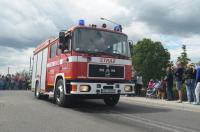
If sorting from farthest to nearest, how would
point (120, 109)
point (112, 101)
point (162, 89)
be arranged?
point (162, 89), point (112, 101), point (120, 109)

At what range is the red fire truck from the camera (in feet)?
43.4

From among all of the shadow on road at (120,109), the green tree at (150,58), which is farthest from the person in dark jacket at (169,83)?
the green tree at (150,58)

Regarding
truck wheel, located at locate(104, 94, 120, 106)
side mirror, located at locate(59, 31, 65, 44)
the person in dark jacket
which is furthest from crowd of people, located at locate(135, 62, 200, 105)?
side mirror, located at locate(59, 31, 65, 44)

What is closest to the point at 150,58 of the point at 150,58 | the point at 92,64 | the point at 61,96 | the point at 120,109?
the point at 150,58

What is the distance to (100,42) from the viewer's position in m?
13.8

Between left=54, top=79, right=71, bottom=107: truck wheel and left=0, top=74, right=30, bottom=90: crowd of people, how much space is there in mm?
23050

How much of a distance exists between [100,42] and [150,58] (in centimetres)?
5429

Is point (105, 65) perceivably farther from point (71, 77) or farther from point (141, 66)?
point (141, 66)

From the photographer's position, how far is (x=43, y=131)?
8664 millimetres

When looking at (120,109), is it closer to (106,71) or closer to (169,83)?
(106,71)

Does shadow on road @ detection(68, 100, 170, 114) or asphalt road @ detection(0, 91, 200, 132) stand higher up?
shadow on road @ detection(68, 100, 170, 114)

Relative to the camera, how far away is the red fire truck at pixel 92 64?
1323 cm

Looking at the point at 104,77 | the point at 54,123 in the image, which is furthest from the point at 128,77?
the point at 54,123

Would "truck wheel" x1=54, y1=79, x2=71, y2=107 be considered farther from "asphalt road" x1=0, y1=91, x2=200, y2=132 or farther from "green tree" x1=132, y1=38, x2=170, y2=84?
"green tree" x1=132, y1=38, x2=170, y2=84
